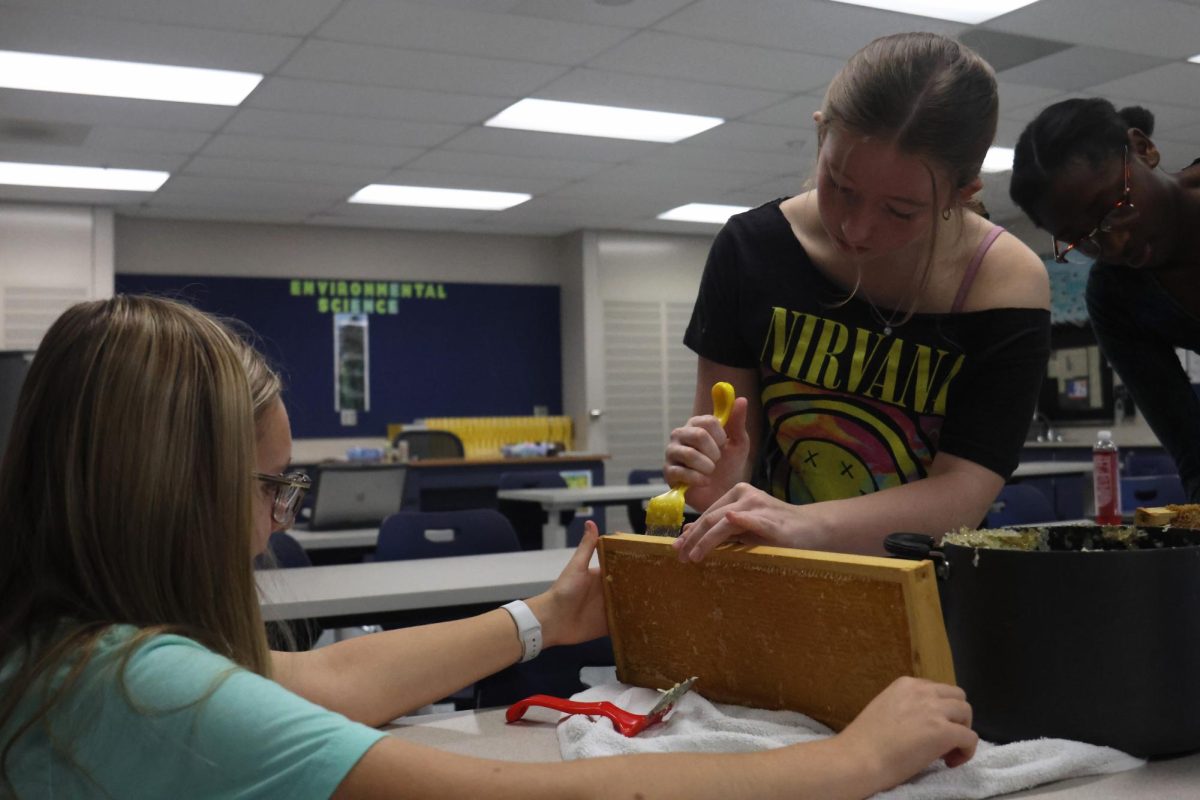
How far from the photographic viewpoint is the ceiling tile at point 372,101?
538cm

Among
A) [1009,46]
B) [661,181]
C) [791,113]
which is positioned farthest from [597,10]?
[661,181]

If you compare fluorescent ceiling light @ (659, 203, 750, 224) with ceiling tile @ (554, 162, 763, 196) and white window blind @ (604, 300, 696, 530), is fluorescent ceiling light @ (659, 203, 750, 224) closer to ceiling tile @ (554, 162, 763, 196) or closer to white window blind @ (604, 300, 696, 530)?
ceiling tile @ (554, 162, 763, 196)

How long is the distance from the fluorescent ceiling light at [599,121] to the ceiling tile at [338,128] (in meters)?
0.38

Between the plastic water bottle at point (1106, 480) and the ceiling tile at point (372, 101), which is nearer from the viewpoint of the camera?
the plastic water bottle at point (1106, 480)

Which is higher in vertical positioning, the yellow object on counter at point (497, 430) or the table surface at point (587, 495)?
the yellow object on counter at point (497, 430)

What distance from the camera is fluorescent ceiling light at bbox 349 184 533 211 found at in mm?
7672

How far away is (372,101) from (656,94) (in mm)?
1418

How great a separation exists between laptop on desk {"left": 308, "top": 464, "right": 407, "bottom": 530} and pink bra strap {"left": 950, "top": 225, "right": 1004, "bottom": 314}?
3151 millimetres

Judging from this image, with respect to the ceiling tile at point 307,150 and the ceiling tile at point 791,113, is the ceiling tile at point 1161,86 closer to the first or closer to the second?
the ceiling tile at point 791,113

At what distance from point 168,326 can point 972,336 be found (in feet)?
2.77

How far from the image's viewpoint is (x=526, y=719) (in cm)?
112

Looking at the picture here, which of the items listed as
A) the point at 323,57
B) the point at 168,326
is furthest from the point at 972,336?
the point at 323,57

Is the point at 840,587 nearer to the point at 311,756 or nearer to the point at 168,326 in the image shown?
the point at 311,756

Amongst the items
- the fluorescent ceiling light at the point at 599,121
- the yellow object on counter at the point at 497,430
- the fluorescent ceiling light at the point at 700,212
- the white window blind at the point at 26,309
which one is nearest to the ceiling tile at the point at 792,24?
the fluorescent ceiling light at the point at 599,121
